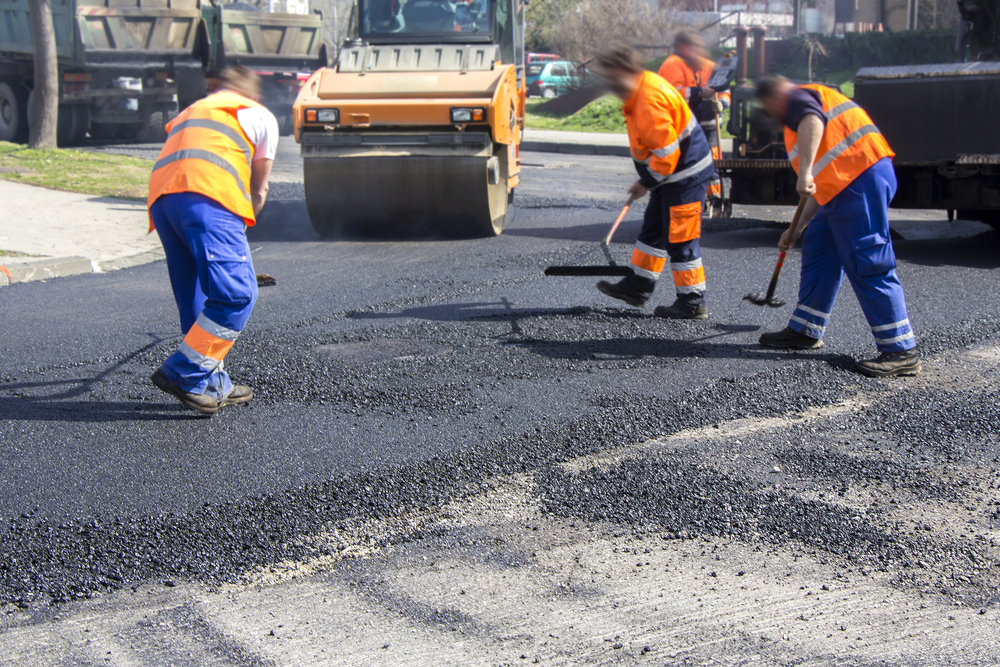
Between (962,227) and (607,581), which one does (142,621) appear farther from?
(962,227)

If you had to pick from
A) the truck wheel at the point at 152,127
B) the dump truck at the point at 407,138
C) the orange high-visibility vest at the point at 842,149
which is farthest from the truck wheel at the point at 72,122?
the orange high-visibility vest at the point at 842,149

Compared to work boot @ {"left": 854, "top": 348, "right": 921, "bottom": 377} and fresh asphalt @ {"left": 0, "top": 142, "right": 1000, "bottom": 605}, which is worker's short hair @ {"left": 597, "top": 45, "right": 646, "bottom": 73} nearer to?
fresh asphalt @ {"left": 0, "top": 142, "right": 1000, "bottom": 605}

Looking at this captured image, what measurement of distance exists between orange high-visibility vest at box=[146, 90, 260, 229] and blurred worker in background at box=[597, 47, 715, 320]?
2.24 meters

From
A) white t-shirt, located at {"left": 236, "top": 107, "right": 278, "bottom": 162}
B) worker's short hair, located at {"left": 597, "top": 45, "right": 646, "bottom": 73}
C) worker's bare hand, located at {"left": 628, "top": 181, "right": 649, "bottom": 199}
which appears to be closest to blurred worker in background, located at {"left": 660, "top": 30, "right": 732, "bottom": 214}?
worker's bare hand, located at {"left": 628, "top": 181, "right": 649, "bottom": 199}

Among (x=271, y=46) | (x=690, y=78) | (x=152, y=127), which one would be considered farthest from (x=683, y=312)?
(x=152, y=127)

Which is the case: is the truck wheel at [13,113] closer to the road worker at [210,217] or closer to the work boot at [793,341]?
the road worker at [210,217]

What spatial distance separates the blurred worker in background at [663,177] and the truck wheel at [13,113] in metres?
14.0

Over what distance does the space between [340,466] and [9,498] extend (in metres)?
1.10

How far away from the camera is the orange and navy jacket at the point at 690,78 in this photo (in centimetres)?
856

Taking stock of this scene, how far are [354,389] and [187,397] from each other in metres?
0.76

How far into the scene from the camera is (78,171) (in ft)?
40.1

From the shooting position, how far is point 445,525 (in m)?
3.07

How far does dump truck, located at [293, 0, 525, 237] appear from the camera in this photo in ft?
25.8

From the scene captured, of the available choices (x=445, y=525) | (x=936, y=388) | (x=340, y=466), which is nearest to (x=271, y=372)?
(x=340, y=466)
